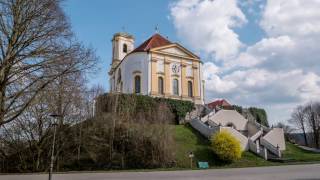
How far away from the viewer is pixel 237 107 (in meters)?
56.9

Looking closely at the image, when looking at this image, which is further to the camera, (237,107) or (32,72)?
(237,107)

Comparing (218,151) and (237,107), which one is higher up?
(237,107)

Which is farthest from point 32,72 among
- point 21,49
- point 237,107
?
point 237,107

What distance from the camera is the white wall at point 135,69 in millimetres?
54447

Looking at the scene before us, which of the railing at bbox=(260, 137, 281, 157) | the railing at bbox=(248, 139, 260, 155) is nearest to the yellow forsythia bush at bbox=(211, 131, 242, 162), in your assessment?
the railing at bbox=(248, 139, 260, 155)

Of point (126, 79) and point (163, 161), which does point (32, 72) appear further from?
point (126, 79)

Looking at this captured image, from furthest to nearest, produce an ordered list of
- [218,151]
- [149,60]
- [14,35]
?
[149,60]
[218,151]
[14,35]

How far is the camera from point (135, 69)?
55656mm

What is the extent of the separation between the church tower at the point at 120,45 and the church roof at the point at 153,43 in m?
7.53

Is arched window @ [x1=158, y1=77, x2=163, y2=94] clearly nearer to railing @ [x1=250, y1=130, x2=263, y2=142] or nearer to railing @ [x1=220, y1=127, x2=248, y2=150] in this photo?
railing @ [x1=250, y1=130, x2=263, y2=142]

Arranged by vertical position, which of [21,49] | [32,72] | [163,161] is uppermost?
[21,49]

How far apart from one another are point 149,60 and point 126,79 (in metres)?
5.18

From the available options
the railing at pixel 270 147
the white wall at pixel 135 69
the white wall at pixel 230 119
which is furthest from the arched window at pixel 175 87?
the railing at pixel 270 147

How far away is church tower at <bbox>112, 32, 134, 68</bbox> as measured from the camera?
67312 millimetres
